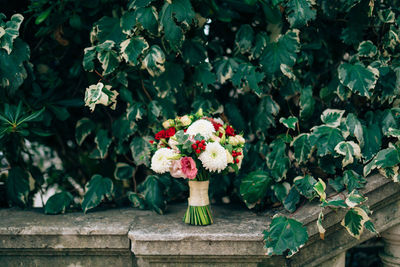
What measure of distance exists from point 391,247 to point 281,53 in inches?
45.2

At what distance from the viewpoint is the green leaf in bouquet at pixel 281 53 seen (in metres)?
1.94

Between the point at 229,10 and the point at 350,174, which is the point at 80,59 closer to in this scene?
the point at 229,10

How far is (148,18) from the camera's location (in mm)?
1831

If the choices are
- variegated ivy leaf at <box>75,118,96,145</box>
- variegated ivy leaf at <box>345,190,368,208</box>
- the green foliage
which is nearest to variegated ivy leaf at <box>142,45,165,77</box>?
the green foliage

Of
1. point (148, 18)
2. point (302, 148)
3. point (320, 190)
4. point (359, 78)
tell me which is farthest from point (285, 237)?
point (148, 18)

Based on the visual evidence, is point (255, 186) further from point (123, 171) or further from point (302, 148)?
point (123, 171)

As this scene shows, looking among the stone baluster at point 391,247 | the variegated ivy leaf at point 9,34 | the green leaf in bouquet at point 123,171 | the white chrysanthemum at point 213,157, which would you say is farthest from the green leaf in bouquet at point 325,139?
the variegated ivy leaf at point 9,34

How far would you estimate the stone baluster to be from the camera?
6.53 feet

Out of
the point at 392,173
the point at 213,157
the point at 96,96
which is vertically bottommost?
the point at 392,173

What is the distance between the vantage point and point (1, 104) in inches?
82.8

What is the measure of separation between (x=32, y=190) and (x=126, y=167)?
561mm

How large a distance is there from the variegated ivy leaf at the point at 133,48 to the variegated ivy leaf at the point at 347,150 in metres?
1.01

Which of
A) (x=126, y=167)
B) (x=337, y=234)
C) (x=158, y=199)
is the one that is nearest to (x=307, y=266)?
(x=337, y=234)

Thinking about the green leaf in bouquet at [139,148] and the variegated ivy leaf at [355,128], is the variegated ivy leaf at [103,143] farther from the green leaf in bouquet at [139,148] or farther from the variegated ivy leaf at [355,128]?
the variegated ivy leaf at [355,128]
